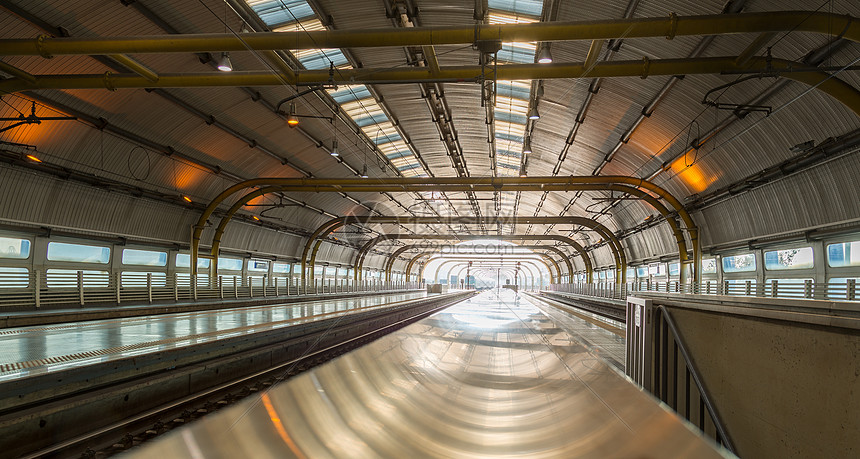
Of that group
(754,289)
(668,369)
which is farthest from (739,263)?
(668,369)

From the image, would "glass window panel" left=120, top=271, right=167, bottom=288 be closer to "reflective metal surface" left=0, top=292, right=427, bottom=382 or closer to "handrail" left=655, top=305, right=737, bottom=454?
"reflective metal surface" left=0, top=292, right=427, bottom=382

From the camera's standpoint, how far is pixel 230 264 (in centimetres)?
2917

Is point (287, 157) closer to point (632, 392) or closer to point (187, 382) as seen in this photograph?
point (187, 382)

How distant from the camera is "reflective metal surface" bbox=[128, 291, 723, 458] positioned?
362cm

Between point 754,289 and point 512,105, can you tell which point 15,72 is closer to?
point 512,105

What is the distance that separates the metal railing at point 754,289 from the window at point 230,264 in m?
23.4

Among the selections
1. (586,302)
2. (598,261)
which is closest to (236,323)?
(586,302)

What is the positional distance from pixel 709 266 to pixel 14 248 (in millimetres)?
30664

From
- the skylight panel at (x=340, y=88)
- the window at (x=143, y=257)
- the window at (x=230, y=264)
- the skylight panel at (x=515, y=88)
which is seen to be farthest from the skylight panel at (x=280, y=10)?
the window at (x=230, y=264)

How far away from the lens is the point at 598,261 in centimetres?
4809

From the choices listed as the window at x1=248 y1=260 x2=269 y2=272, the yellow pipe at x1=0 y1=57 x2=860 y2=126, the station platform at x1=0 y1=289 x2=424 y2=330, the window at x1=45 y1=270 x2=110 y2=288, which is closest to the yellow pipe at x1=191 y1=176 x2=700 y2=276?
the station platform at x1=0 y1=289 x2=424 y2=330

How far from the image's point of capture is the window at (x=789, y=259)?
56.1 feet

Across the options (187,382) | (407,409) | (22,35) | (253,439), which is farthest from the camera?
(22,35)

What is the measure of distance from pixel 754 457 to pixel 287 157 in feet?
74.9
